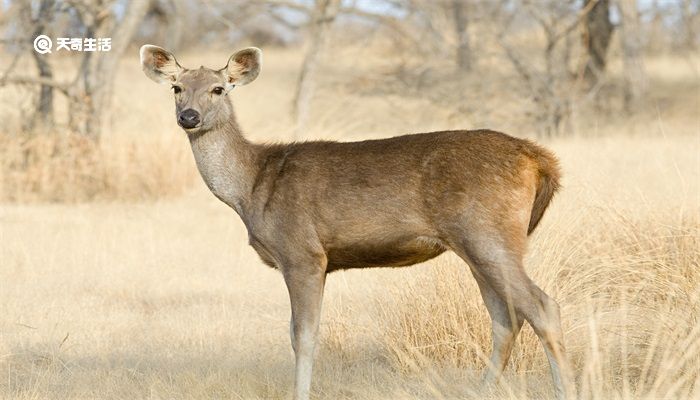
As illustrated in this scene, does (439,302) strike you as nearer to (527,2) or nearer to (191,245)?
(191,245)

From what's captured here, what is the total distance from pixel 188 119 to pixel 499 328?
2.16 metres

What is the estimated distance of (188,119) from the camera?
6.08 meters

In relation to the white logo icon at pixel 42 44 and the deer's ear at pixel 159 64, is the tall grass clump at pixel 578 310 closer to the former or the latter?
the deer's ear at pixel 159 64

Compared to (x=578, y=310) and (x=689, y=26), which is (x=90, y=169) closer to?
(x=578, y=310)

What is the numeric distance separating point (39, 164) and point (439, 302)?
8.65 meters

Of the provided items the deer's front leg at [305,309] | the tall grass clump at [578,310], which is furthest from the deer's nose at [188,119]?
the tall grass clump at [578,310]

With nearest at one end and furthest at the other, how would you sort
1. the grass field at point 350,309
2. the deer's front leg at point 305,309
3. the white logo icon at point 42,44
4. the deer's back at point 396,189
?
the deer's back at point 396,189 < the deer's front leg at point 305,309 < the grass field at point 350,309 < the white logo icon at point 42,44

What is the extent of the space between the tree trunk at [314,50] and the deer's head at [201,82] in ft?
33.7

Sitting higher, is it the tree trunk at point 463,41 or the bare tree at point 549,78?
the tree trunk at point 463,41

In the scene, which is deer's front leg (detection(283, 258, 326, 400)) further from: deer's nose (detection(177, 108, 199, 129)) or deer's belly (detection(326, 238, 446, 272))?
deer's nose (detection(177, 108, 199, 129))

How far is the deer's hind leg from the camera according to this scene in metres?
5.51

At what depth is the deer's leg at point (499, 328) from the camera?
20.1 feet

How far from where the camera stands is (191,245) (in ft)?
36.9


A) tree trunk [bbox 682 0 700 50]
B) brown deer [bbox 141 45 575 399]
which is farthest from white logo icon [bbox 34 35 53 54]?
tree trunk [bbox 682 0 700 50]
